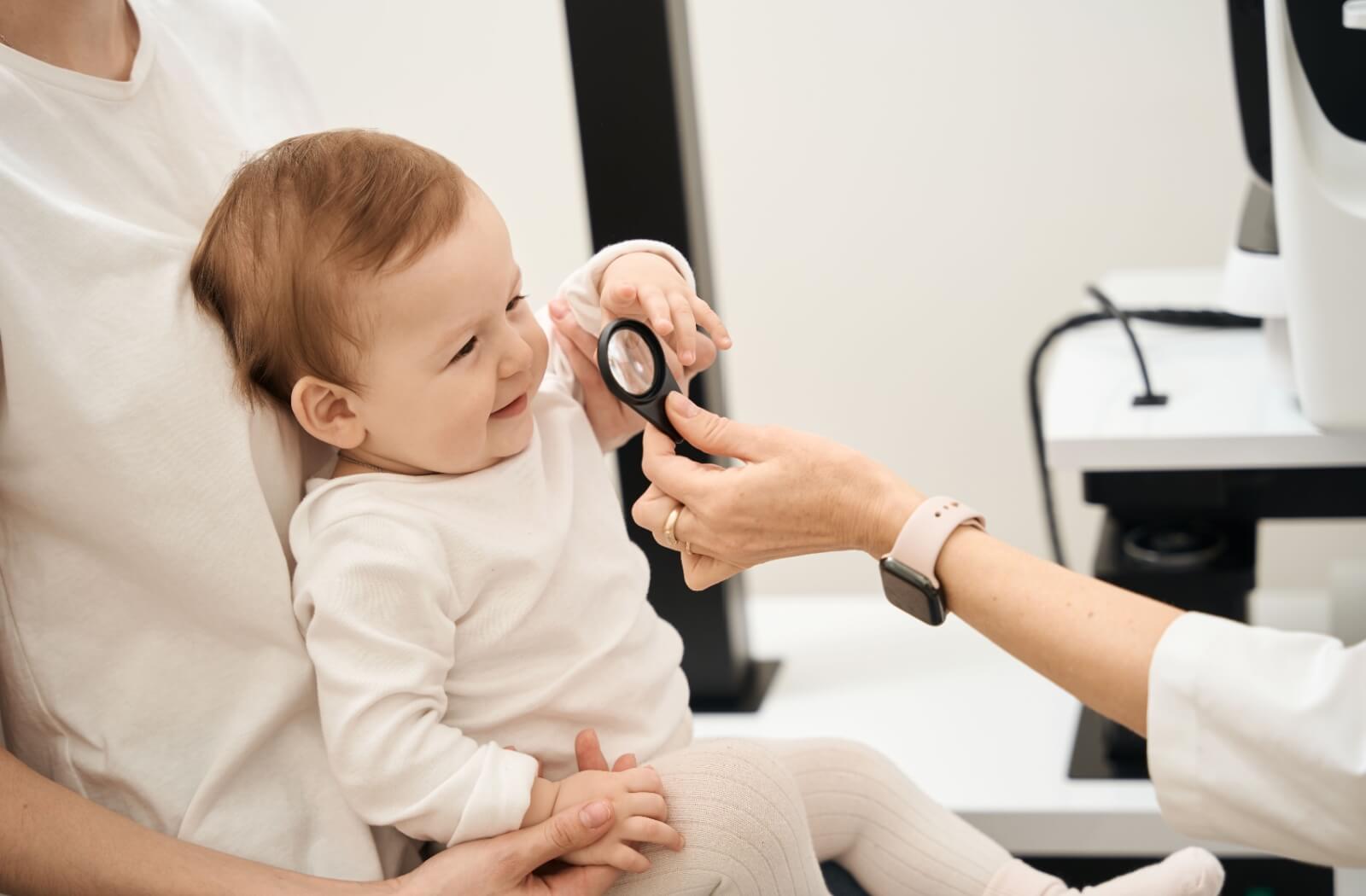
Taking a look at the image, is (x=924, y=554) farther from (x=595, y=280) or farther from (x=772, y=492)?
(x=595, y=280)

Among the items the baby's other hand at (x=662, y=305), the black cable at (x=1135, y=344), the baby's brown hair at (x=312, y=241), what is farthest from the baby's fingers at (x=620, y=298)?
the black cable at (x=1135, y=344)

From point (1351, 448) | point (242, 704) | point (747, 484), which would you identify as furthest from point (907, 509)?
point (1351, 448)

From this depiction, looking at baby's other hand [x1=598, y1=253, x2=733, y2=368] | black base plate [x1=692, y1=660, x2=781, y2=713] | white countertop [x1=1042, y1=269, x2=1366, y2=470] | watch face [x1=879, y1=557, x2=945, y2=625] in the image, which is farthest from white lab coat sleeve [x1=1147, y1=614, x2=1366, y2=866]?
black base plate [x1=692, y1=660, x2=781, y2=713]

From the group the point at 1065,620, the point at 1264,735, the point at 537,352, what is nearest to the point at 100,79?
the point at 537,352

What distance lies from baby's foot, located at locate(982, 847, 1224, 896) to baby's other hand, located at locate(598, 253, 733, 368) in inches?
16.4

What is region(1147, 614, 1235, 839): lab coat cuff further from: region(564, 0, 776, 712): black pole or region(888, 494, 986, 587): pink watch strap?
region(564, 0, 776, 712): black pole

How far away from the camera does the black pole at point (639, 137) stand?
1.29 metres

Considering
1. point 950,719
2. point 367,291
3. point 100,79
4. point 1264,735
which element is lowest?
point 950,719

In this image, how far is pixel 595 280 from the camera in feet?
3.16

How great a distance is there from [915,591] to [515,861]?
0.94 feet

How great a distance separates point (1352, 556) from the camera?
1.91m

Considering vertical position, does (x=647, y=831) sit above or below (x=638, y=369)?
below

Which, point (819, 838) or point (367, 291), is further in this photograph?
point (819, 838)

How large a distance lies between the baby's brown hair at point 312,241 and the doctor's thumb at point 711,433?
6.9 inches
